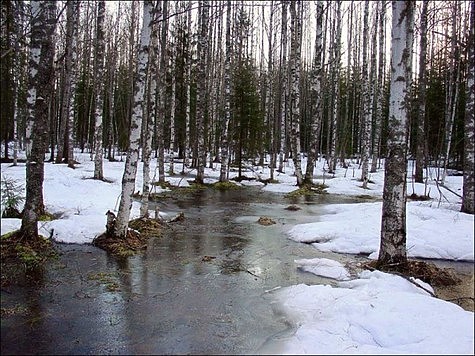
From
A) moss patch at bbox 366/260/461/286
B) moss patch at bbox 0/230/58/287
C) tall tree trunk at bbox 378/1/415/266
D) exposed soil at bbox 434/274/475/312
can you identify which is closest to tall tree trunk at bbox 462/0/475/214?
moss patch at bbox 366/260/461/286

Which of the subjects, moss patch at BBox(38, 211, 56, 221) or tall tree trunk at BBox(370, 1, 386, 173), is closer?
moss patch at BBox(38, 211, 56, 221)

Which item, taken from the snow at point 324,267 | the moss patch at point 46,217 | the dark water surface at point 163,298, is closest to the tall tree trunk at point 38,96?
the dark water surface at point 163,298

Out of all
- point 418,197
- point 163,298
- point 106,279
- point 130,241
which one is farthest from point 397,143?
point 418,197

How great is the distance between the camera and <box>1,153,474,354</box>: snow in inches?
158

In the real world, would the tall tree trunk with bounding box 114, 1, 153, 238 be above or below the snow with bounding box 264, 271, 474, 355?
above

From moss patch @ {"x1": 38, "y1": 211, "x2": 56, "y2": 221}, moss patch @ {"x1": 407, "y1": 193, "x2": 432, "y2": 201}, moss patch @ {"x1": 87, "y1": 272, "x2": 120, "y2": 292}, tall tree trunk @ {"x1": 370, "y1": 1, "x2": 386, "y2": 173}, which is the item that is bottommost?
moss patch @ {"x1": 87, "y1": 272, "x2": 120, "y2": 292}

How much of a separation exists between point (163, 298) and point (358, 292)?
8.74 ft

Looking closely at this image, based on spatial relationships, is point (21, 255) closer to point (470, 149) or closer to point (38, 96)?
point (38, 96)

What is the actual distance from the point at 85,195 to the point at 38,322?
29.5ft

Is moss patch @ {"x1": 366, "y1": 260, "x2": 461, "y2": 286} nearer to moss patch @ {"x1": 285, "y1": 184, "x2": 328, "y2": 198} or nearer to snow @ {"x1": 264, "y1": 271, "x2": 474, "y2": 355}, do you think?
snow @ {"x1": 264, "y1": 271, "x2": 474, "y2": 355}

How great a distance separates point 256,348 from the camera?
432 cm

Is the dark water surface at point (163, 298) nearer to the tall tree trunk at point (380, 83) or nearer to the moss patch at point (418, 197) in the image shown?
the moss patch at point (418, 197)

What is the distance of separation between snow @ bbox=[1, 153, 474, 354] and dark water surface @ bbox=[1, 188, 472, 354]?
0.40 meters

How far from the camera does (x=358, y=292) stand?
5.66 meters
